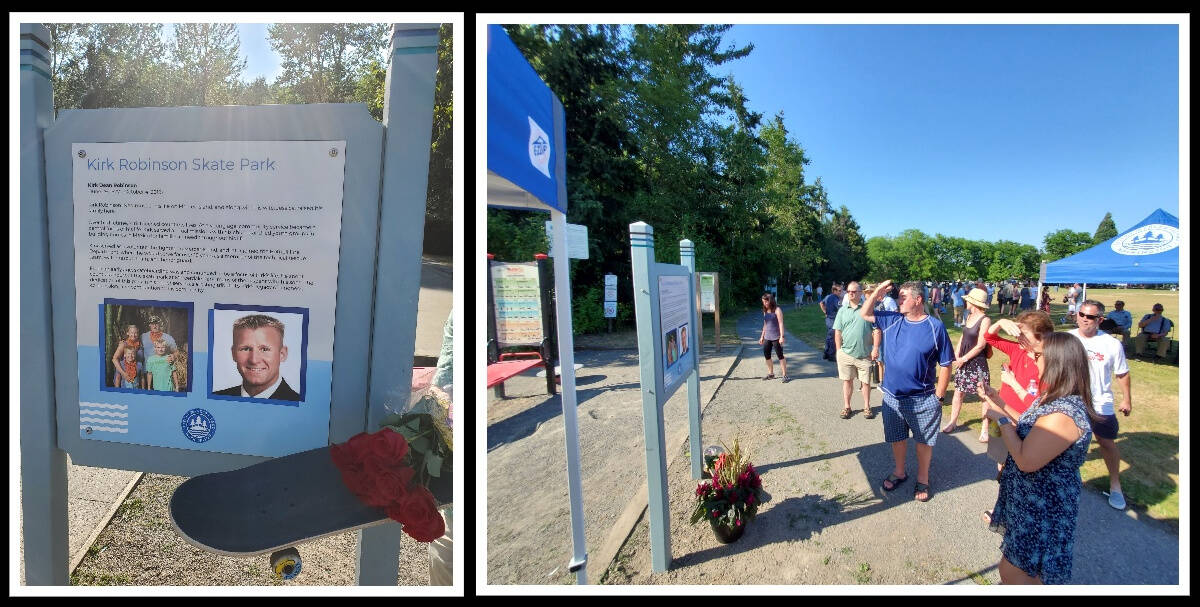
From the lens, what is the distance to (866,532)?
11.4ft

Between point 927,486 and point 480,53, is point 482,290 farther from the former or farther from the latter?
point 927,486

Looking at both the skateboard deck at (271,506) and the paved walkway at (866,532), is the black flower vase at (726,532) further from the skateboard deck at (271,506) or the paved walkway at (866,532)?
the skateboard deck at (271,506)

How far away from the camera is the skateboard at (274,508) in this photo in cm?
→ 143

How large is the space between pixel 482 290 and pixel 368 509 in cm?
77

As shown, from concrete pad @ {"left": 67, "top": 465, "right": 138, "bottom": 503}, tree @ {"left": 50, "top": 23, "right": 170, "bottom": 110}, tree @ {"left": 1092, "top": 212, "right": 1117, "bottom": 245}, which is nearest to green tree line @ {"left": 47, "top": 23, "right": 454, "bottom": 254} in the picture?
tree @ {"left": 50, "top": 23, "right": 170, "bottom": 110}

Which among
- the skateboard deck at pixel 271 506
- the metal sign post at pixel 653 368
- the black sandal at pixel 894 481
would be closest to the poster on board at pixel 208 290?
the skateboard deck at pixel 271 506

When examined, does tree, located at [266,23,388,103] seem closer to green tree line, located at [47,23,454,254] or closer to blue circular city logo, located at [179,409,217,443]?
green tree line, located at [47,23,454,254]

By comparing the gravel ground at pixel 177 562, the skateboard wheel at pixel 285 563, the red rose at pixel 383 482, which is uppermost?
the red rose at pixel 383 482

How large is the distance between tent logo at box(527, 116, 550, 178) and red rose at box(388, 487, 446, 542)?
47.9 inches

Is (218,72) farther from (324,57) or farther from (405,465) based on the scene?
(405,465)

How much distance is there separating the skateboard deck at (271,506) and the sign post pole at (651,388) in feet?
A: 5.25

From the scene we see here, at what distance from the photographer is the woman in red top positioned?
362 cm

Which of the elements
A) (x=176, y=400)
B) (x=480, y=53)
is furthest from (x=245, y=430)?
(x=480, y=53)

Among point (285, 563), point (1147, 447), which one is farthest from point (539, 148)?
point (1147, 447)
